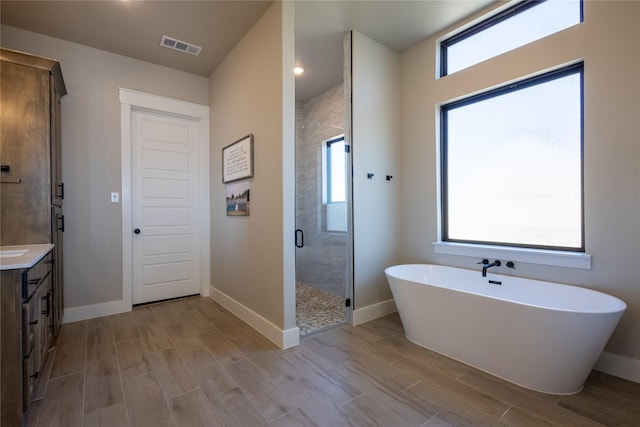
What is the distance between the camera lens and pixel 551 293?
2.13 m

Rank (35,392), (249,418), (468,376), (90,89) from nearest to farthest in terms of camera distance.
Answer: (249,418) < (35,392) < (468,376) < (90,89)

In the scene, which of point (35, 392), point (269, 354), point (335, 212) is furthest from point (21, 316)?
point (335, 212)

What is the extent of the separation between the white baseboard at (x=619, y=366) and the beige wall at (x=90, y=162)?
4.30 metres

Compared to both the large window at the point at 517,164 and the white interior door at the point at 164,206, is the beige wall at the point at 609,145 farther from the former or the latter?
the white interior door at the point at 164,206

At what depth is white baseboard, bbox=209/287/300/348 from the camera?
2.33m

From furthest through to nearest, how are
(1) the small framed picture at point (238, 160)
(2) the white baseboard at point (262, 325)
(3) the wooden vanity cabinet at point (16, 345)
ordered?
(1) the small framed picture at point (238, 160) → (2) the white baseboard at point (262, 325) → (3) the wooden vanity cabinet at point (16, 345)

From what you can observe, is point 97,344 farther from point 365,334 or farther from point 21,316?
point 365,334

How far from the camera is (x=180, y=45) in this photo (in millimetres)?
3006

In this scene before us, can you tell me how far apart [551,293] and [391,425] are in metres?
1.59

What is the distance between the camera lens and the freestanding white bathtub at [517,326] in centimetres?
161

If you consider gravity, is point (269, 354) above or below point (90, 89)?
below

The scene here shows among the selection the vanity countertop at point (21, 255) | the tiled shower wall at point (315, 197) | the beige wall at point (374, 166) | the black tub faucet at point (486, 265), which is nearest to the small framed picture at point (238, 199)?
the tiled shower wall at point (315, 197)

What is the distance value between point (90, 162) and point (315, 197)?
254 cm

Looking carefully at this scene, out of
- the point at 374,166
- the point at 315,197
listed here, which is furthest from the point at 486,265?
the point at 315,197
